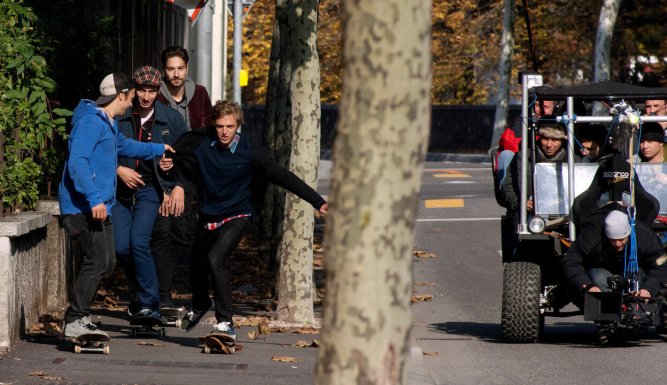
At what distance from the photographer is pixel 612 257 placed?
1068 cm

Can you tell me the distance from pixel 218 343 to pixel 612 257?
315 cm

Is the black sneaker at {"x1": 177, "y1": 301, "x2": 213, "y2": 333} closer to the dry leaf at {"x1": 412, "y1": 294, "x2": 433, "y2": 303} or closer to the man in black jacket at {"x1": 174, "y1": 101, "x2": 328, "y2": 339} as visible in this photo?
the man in black jacket at {"x1": 174, "y1": 101, "x2": 328, "y2": 339}

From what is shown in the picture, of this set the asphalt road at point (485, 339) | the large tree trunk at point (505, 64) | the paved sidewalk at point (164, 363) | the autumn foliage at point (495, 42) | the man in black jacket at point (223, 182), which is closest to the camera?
the paved sidewalk at point (164, 363)

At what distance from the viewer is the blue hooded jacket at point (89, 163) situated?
8.98 meters

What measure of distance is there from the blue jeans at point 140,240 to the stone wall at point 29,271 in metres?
0.52

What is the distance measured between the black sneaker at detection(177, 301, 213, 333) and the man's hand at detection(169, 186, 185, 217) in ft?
2.44

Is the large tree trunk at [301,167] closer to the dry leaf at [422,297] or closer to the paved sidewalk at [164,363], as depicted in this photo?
the paved sidewalk at [164,363]

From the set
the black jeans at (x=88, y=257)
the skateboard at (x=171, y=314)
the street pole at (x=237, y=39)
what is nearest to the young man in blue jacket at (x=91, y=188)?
the black jeans at (x=88, y=257)

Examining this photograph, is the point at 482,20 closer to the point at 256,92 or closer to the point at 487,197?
the point at 256,92

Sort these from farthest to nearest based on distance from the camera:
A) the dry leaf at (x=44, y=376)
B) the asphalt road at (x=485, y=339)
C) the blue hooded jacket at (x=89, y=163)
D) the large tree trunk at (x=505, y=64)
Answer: the large tree trunk at (x=505, y=64) < the asphalt road at (x=485, y=339) < the blue hooded jacket at (x=89, y=163) < the dry leaf at (x=44, y=376)

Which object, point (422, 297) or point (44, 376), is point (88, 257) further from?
point (422, 297)

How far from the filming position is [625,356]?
10.3 meters

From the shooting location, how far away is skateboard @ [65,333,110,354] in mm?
8836

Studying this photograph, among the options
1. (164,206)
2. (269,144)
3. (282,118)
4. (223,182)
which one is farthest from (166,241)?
(269,144)
